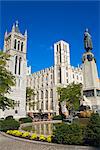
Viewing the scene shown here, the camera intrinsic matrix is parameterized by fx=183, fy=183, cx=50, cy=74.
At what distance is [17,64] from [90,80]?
52.7 metres

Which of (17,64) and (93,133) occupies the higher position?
(17,64)

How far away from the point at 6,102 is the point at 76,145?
55.2ft

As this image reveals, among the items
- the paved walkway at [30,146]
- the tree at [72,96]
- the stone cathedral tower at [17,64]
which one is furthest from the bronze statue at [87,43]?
the stone cathedral tower at [17,64]

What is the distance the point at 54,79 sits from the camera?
9256 cm

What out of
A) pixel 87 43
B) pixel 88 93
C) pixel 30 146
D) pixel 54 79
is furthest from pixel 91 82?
pixel 54 79

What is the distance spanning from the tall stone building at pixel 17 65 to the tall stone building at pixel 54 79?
22871mm

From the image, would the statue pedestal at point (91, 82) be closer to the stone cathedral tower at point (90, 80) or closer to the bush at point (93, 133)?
the stone cathedral tower at point (90, 80)

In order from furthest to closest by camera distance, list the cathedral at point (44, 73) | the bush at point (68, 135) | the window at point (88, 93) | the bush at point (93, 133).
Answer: the cathedral at point (44, 73)
the window at point (88, 93)
the bush at point (68, 135)
the bush at point (93, 133)

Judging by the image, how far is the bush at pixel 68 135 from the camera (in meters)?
9.30

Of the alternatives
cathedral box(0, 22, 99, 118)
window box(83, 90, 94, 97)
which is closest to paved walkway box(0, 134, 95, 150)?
window box(83, 90, 94, 97)

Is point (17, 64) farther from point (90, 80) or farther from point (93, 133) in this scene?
point (93, 133)

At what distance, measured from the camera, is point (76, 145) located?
908cm

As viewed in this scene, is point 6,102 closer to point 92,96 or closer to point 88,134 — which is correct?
point 92,96

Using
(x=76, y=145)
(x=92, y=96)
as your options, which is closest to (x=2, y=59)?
(x=92, y=96)
